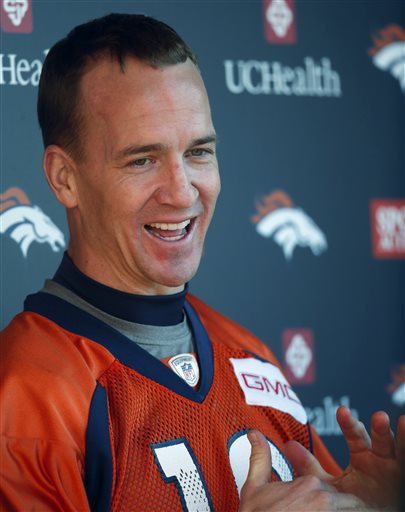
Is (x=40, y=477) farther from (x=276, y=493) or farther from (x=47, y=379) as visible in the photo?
(x=276, y=493)

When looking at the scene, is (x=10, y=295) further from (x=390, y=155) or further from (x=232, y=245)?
(x=390, y=155)

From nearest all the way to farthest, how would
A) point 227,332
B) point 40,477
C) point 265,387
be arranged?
point 40,477, point 265,387, point 227,332

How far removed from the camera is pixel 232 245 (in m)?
2.26

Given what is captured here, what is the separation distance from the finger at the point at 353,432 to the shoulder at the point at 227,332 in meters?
0.33

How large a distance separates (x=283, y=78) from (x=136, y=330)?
0.97m

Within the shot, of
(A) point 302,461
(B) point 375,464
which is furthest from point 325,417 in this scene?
(B) point 375,464

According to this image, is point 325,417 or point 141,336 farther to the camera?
point 325,417

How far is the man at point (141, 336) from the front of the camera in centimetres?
140

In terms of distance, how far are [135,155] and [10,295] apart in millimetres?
553

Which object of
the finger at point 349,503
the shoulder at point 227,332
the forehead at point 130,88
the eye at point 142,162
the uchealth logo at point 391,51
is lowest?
the finger at point 349,503

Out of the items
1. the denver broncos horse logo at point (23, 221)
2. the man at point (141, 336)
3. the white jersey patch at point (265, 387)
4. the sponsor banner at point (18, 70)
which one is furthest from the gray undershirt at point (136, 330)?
the sponsor banner at point (18, 70)

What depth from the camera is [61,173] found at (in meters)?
1.63

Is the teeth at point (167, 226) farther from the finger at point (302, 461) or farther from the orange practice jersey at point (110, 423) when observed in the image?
the finger at point (302, 461)

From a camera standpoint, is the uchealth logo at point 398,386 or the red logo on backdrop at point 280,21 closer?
the red logo on backdrop at point 280,21
